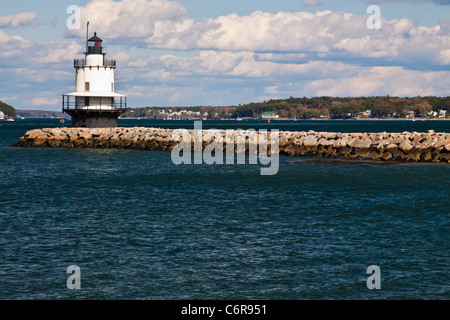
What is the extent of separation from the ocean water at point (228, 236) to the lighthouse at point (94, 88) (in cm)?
2365

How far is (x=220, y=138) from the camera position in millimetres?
51812

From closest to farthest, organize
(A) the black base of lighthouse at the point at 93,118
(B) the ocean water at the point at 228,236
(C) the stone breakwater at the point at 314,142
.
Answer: (B) the ocean water at the point at 228,236 → (C) the stone breakwater at the point at 314,142 → (A) the black base of lighthouse at the point at 93,118

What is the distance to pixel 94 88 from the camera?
5772 centimetres

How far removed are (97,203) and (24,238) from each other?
25.1 ft

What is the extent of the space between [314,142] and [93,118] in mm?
22808

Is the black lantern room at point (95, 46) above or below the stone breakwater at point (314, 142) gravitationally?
above

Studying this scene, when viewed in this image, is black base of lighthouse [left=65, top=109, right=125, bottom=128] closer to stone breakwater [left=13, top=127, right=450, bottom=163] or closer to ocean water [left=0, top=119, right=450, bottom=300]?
stone breakwater [left=13, top=127, right=450, bottom=163]

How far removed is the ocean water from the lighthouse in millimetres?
23650

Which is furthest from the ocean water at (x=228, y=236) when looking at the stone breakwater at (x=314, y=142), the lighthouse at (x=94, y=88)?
the lighthouse at (x=94, y=88)

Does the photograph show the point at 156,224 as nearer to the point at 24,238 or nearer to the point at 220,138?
the point at 24,238

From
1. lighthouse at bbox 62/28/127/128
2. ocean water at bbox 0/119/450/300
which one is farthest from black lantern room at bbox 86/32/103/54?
ocean water at bbox 0/119/450/300

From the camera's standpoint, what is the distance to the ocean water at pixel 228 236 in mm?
13047

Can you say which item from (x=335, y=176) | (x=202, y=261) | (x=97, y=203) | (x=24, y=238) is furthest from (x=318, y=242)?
(x=335, y=176)

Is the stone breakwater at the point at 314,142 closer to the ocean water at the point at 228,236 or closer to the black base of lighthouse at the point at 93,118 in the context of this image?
the black base of lighthouse at the point at 93,118
